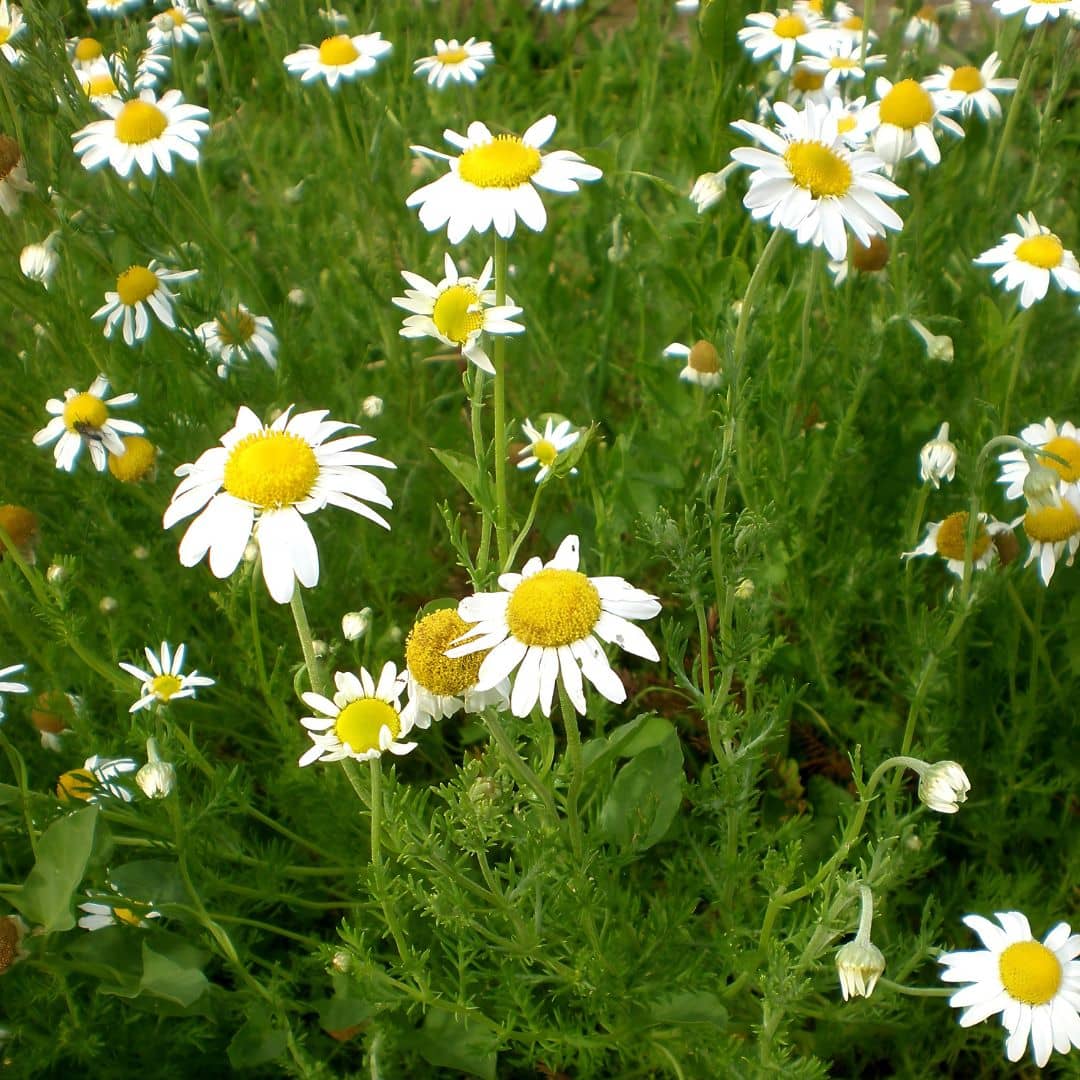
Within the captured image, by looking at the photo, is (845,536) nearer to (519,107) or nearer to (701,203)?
(701,203)

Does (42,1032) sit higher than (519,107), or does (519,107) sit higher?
(519,107)

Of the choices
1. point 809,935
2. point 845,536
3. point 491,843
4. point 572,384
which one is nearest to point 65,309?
point 572,384

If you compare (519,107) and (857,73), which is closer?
(857,73)

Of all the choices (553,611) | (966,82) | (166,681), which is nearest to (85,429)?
(166,681)

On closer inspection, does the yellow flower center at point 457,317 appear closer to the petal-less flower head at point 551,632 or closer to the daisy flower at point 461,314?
the daisy flower at point 461,314

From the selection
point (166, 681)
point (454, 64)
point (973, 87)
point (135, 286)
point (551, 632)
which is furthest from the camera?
point (454, 64)

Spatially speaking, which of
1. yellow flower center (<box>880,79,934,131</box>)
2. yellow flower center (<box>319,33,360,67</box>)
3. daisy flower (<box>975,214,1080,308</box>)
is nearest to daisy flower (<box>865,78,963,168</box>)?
yellow flower center (<box>880,79,934,131</box>)

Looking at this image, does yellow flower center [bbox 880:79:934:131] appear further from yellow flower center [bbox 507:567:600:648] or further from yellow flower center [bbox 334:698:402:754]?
yellow flower center [bbox 334:698:402:754]

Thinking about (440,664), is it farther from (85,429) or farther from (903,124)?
(903,124)
